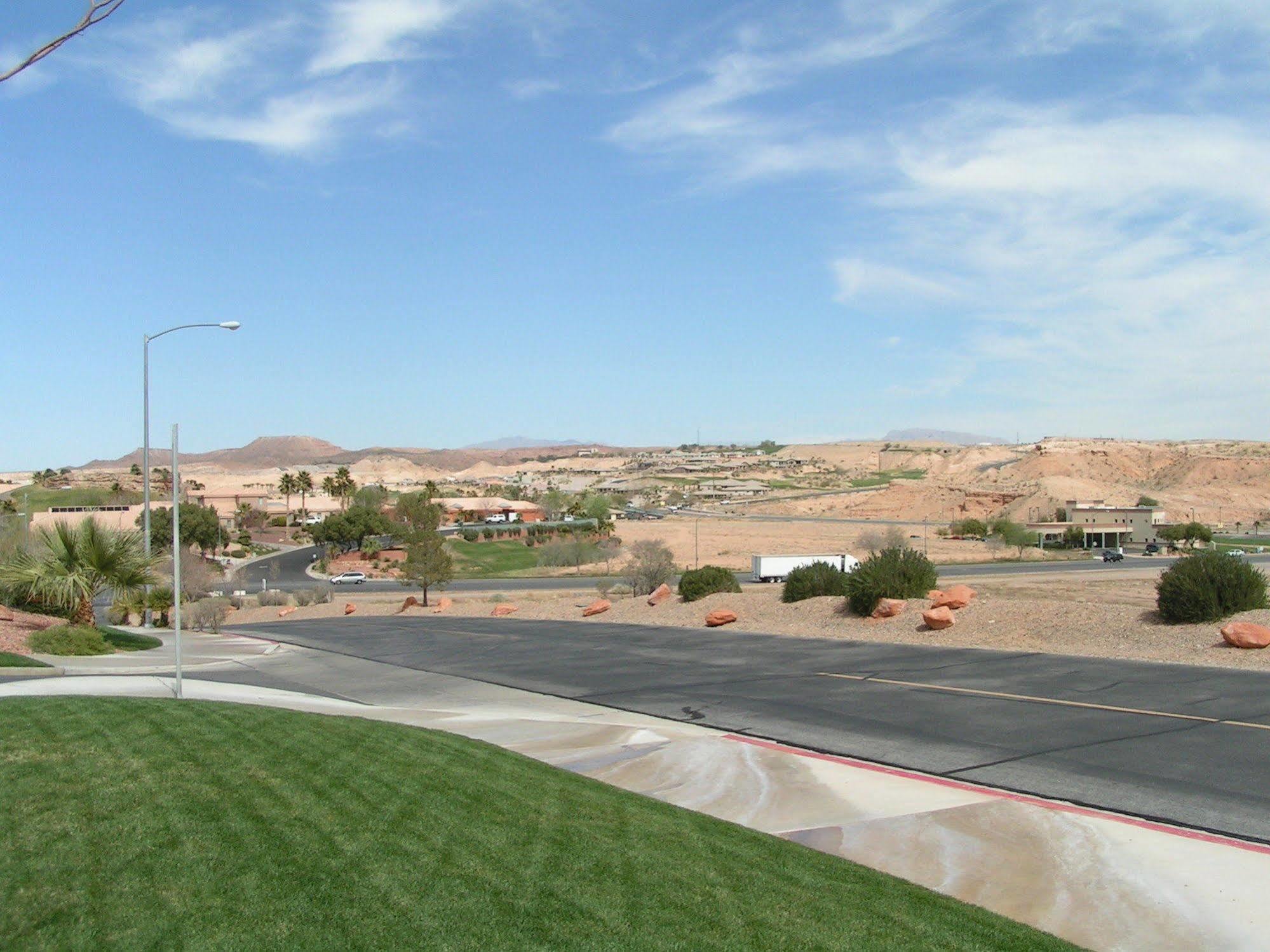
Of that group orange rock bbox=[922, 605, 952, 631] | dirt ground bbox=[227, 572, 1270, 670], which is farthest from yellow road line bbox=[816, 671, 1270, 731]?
orange rock bbox=[922, 605, 952, 631]

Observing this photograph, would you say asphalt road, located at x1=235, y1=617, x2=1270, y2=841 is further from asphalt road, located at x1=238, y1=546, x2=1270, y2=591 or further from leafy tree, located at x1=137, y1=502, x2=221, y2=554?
leafy tree, located at x1=137, y1=502, x2=221, y2=554

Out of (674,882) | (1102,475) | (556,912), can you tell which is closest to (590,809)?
(674,882)

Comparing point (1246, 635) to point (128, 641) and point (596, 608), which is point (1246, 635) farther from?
point (128, 641)

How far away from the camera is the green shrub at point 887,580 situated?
93.7 feet

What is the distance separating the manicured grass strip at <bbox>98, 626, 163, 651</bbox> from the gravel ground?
1.21m

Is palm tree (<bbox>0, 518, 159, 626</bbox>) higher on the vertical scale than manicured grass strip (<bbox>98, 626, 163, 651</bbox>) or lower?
higher

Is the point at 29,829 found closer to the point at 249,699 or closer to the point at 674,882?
the point at 674,882

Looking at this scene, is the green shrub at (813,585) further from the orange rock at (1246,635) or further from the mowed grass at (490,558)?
the mowed grass at (490,558)

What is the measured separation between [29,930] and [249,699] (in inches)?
476

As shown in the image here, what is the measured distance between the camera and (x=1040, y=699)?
1688 centimetres

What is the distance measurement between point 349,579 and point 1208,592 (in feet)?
208

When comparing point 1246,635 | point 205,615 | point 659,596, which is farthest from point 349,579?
point 1246,635

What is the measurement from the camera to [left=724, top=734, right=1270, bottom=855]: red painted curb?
975 centimetres

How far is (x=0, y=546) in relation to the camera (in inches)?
1242
